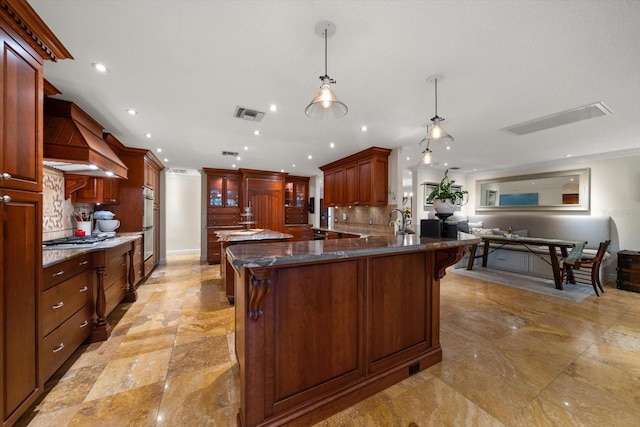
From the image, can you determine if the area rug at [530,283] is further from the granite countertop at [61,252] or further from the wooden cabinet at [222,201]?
the granite countertop at [61,252]

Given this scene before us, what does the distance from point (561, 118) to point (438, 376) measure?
3416mm

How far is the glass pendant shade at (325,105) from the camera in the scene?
1681 mm

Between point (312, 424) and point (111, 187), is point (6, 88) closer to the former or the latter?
point (312, 424)

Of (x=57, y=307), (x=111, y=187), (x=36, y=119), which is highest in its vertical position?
(x=36, y=119)

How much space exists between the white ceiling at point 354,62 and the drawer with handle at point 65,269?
1.64 m

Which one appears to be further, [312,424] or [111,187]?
[111,187]

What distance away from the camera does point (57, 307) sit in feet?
6.22

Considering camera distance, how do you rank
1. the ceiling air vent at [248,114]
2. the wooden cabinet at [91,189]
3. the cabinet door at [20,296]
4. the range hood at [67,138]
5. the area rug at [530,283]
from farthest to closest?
the area rug at [530,283], the wooden cabinet at [91,189], the ceiling air vent at [248,114], the range hood at [67,138], the cabinet door at [20,296]

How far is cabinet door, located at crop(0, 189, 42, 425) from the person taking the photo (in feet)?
4.35

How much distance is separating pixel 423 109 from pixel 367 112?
639mm

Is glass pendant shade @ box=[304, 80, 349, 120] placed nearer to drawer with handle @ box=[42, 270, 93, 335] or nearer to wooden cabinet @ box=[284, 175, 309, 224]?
drawer with handle @ box=[42, 270, 93, 335]

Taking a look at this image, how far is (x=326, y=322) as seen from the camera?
1.52 metres

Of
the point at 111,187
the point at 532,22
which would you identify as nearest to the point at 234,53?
the point at 532,22

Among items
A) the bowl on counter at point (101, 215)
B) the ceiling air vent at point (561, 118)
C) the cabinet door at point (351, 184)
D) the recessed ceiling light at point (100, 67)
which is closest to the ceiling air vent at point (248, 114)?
the recessed ceiling light at point (100, 67)
